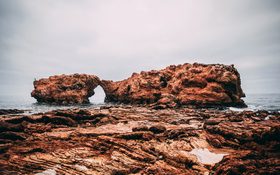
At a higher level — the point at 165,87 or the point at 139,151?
the point at 165,87

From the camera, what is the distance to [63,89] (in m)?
67.8

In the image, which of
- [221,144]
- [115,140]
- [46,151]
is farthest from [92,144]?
[221,144]

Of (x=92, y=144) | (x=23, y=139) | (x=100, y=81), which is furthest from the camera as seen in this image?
(x=100, y=81)

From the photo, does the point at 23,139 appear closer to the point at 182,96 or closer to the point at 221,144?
the point at 221,144

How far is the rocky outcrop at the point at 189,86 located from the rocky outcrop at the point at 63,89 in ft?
54.7

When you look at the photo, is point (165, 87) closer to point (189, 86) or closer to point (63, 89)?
point (189, 86)

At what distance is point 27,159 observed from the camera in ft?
31.9

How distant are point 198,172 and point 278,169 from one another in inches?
127

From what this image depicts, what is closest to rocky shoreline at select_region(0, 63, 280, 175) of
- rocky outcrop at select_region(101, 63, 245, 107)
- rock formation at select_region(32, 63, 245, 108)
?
rock formation at select_region(32, 63, 245, 108)

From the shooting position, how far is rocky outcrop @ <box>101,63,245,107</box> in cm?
4678

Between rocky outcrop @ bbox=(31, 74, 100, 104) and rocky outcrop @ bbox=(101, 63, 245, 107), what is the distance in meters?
16.7

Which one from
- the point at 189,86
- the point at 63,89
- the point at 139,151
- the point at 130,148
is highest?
the point at 63,89

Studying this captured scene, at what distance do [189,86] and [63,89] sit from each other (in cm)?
4321

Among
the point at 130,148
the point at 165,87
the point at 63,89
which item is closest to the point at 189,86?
the point at 165,87
